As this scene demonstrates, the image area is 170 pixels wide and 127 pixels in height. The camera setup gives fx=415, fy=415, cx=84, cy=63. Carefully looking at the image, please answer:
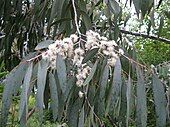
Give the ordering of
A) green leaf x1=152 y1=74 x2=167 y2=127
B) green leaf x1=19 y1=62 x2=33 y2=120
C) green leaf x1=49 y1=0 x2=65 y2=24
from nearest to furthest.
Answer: green leaf x1=19 y1=62 x2=33 y2=120
green leaf x1=152 y1=74 x2=167 y2=127
green leaf x1=49 y1=0 x2=65 y2=24

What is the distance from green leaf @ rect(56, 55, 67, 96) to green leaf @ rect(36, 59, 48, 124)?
0.03m

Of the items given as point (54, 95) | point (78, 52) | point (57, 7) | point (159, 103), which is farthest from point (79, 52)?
point (57, 7)

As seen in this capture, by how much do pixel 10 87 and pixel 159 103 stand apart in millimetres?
400

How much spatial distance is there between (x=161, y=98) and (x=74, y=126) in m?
0.25

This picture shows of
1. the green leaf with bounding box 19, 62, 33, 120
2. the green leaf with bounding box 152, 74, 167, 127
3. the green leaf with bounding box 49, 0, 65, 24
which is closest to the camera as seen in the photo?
the green leaf with bounding box 19, 62, 33, 120

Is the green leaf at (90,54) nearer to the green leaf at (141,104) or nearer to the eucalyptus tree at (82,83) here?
the eucalyptus tree at (82,83)

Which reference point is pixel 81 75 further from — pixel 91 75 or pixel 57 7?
pixel 57 7

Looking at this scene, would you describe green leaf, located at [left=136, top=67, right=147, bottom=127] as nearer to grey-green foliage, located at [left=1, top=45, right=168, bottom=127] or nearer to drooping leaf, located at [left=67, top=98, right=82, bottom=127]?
grey-green foliage, located at [left=1, top=45, right=168, bottom=127]

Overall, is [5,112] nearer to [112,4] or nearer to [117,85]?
[117,85]

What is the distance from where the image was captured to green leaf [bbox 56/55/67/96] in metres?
1.06

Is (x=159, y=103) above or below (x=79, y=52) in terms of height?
below

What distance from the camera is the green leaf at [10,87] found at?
41.1 inches

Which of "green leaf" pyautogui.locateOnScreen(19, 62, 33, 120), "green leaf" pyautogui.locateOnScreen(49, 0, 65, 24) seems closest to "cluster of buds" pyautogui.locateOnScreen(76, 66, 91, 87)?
"green leaf" pyautogui.locateOnScreen(19, 62, 33, 120)

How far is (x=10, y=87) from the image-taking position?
3.54 ft
